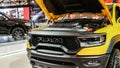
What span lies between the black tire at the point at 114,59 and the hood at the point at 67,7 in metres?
0.66

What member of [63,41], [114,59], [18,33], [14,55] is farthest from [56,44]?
[18,33]

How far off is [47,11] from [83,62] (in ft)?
6.33

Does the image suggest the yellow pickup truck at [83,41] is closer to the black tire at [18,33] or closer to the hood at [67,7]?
the hood at [67,7]

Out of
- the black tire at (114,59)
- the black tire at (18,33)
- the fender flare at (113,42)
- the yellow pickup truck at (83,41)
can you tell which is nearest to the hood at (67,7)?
the yellow pickup truck at (83,41)

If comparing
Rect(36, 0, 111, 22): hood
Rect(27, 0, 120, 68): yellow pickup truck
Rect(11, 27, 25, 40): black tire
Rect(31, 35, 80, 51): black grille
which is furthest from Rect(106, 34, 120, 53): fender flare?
Rect(11, 27, 25, 40): black tire

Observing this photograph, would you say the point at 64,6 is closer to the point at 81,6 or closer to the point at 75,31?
the point at 81,6

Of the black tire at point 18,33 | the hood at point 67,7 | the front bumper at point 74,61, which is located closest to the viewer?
the front bumper at point 74,61

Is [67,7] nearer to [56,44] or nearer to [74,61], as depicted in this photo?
[56,44]

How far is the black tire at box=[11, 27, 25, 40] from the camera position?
964 centimetres

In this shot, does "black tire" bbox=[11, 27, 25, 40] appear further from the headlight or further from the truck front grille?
the headlight

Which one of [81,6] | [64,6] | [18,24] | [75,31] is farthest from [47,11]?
[18,24]

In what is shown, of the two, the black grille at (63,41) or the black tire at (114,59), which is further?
the black tire at (114,59)

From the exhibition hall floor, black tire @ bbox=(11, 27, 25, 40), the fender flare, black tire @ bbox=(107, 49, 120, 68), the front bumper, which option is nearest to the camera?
the front bumper

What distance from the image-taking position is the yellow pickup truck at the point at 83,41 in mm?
3861
